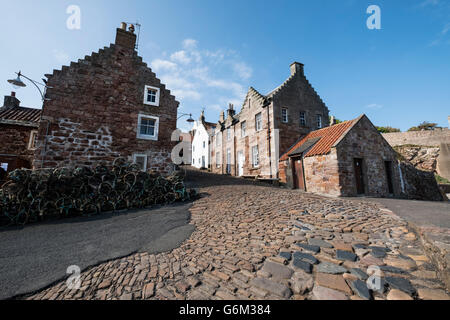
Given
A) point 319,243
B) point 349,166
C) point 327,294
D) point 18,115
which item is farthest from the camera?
point 18,115

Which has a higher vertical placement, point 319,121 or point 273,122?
point 319,121

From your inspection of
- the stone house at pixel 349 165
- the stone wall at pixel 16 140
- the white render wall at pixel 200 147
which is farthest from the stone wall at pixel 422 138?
the stone wall at pixel 16 140

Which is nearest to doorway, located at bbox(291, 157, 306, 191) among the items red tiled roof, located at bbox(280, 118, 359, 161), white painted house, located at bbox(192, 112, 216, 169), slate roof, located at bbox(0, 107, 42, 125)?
red tiled roof, located at bbox(280, 118, 359, 161)

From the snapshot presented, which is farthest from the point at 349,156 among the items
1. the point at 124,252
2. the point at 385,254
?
the point at 124,252

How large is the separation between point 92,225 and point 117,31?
1373 centimetres

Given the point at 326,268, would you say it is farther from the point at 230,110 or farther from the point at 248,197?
the point at 230,110

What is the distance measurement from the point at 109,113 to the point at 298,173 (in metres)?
14.0

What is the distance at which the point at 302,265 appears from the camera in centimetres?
288

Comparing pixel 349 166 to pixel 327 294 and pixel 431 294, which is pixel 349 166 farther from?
pixel 327 294

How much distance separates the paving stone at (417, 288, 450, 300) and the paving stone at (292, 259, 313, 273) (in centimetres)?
120

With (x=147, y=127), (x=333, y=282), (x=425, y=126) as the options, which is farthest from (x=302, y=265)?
(x=425, y=126)

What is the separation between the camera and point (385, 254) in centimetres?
310

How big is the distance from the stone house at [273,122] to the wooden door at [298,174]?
1.84 metres

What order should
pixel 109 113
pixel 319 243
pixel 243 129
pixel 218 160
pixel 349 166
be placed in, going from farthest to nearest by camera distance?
pixel 218 160 → pixel 243 129 → pixel 109 113 → pixel 349 166 → pixel 319 243
